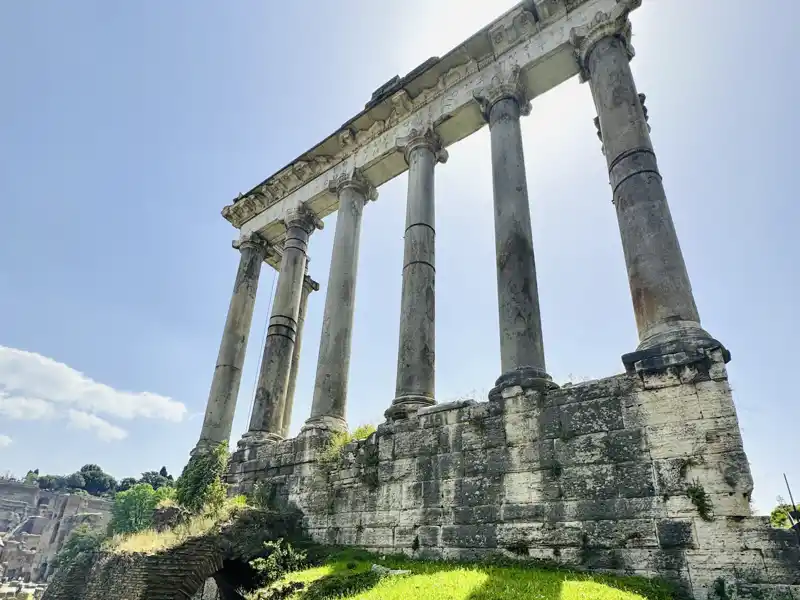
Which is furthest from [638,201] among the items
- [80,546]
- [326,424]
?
[80,546]

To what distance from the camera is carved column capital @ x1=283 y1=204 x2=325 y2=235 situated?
17.0m

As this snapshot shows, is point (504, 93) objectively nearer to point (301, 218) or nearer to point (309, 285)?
point (301, 218)

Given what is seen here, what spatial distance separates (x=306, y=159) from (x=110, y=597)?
13576 mm

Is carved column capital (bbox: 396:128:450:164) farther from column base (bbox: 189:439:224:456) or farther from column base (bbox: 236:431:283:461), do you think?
column base (bbox: 189:439:224:456)

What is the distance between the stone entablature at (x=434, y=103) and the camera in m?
12.6

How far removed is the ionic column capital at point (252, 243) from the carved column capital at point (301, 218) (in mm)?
1679

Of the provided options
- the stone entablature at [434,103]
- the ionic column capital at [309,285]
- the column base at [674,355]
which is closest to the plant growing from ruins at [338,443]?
the column base at [674,355]

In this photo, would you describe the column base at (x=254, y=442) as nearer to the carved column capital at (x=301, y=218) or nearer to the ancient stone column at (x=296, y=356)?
the ancient stone column at (x=296, y=356)

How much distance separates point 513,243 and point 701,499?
5818mm

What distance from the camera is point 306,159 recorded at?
56.7ft

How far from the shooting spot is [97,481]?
378 ft

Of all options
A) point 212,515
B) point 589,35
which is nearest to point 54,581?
point 212,515

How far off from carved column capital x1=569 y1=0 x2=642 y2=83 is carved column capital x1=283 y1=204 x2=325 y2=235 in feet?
32.2

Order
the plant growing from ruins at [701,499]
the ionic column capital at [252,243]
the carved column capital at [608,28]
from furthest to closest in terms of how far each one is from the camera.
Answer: the ionic column capital at [252,243]
the carved column capital at [608,28]
the plant growing from ruins at [701,499]
